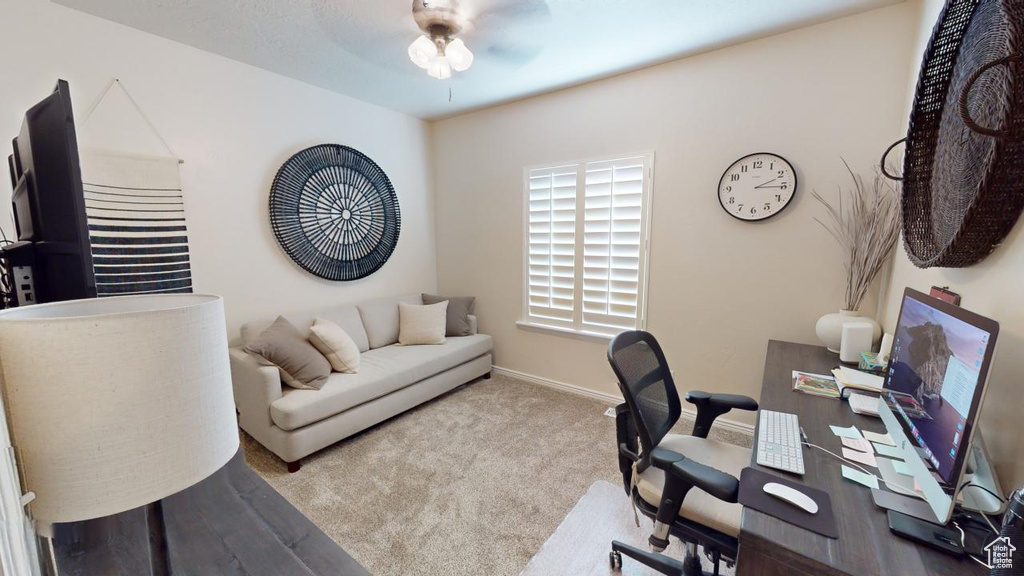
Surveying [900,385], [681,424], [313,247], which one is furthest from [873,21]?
[313,247]

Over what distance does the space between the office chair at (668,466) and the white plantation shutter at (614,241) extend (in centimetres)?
137

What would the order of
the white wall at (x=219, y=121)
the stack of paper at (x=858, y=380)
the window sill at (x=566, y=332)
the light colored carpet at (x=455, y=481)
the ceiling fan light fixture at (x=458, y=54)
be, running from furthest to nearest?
the window sill at (x=566, y=332)
the white wall at (x=219, y=121)
the ceiling fan light fixture at (x=458, y=54)
the light colored carpet at (x=455, y=481)
the stack of paper at (x=858, y=380)

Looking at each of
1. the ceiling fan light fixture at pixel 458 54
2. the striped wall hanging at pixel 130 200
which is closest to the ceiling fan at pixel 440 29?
the ceiling fan light fixture at pixel 458 54

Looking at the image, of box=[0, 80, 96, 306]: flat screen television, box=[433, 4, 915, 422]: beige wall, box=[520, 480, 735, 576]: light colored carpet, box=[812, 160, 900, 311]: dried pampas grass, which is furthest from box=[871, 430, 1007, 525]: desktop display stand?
box=[0, 80, 96, 306]: flat screen television

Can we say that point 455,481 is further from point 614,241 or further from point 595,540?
point 614,241

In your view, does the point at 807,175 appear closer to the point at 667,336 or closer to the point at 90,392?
the point at 667,336

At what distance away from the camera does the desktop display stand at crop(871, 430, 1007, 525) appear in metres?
0.83

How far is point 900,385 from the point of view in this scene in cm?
111

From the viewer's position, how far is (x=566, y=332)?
10.9ft

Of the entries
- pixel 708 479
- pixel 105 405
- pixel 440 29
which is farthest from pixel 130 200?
pixel 708 479

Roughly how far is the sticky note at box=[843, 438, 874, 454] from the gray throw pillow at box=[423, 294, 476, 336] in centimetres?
287

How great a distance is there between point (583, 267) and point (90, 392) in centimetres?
290

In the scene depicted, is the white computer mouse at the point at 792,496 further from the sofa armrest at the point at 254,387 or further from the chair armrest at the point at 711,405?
the sofa armrest at the point at 254,387

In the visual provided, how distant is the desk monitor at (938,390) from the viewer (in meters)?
0.74
